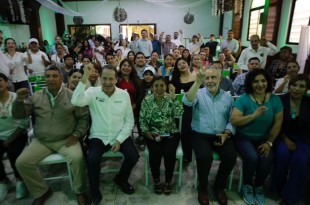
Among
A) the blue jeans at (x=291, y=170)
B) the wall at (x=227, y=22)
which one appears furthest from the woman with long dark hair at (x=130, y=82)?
the wall at (x=227, y=22)

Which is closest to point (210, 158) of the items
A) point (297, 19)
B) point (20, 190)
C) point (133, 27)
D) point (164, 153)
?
point (164, 153)

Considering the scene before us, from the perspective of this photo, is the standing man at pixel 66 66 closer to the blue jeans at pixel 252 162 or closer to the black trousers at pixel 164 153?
the black trousers at pixel 164 153

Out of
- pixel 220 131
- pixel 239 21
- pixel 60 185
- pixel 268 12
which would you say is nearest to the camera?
pixel 220 131

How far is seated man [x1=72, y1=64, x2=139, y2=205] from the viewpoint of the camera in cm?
196

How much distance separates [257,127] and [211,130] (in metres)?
0.40

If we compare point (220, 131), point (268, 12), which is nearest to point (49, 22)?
point (268, 12)

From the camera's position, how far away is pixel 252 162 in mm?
1849

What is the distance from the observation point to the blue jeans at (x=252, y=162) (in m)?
1.86

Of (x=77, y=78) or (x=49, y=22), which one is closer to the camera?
(x=77, y=78)

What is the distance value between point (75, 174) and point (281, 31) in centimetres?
520

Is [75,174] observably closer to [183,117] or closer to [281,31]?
[183,117]

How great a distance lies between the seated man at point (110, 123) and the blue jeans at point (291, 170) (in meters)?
1.23

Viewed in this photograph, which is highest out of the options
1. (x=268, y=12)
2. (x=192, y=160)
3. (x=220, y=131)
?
(x=268, y=12)

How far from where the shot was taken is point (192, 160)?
7.58 feet
